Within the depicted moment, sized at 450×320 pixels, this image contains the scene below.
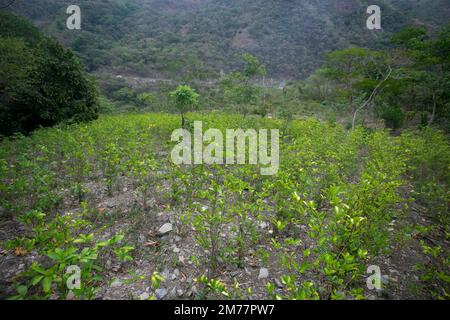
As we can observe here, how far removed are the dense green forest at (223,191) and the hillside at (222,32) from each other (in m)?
22.7

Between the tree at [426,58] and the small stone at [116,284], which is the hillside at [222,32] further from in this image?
the small stone at [116,284]

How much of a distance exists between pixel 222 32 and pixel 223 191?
2477 inches

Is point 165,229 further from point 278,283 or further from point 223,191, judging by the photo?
point 278,283

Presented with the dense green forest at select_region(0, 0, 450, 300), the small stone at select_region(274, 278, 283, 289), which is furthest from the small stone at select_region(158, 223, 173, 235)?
the small stone at select_region(274, 278, 283, 289)

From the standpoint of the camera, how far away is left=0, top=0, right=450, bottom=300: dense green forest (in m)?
2.26

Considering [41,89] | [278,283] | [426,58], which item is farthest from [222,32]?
[278,283]

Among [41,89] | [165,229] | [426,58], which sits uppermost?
[426,58]

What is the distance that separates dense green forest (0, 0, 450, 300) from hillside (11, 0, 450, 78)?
895 inches

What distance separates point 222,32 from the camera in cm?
5722

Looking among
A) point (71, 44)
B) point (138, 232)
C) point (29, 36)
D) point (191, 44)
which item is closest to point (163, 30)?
point (191, 44)

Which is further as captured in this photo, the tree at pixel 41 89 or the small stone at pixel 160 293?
the tree at pixel 41 89

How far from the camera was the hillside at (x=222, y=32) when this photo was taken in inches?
1692

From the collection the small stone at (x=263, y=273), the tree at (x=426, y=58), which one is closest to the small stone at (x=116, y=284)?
the small stone at (x=263, y=273)
